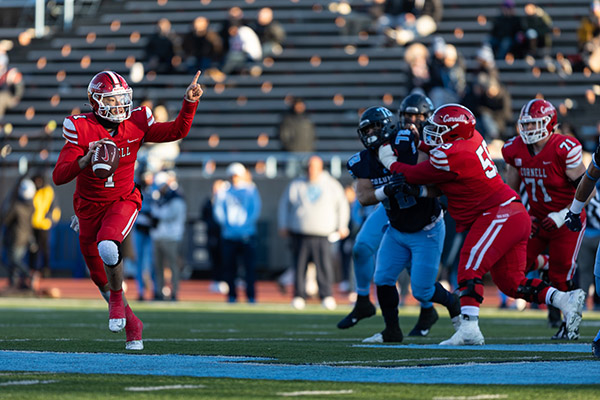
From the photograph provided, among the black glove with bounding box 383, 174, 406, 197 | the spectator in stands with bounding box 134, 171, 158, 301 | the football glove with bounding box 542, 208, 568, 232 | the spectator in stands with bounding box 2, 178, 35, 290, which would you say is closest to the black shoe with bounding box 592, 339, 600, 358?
the black glove with bounding box 383, 174, 406, 197

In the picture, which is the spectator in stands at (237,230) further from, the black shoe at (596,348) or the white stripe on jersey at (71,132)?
the black shoe at (596,348)

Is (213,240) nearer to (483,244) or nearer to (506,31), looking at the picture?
(506,31)

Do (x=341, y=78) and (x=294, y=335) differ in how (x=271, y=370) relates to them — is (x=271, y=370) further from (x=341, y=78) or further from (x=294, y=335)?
(x=341, y=78)

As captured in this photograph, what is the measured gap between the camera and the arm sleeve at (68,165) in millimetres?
7133

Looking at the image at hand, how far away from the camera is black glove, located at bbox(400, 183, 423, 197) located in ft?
27.1

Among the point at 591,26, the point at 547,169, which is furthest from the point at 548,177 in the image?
the point at 591,26

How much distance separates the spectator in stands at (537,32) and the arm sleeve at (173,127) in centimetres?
1571

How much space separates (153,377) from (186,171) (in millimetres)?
15833

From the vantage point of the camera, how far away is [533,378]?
5539 mm

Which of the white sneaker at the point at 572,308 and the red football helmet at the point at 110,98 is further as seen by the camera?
the white sneaker at the point at 572,308

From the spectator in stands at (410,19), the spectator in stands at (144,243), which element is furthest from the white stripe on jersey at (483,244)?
the spectator in stands at (410,19)

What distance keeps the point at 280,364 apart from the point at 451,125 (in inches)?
104

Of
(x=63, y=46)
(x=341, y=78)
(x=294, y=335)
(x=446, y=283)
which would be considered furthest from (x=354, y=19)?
(x=294, y=335)

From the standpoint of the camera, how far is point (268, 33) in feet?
81.2
